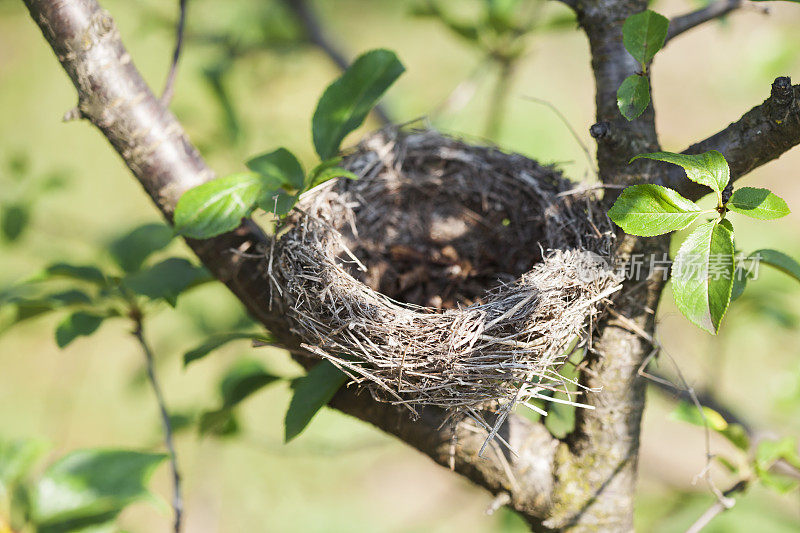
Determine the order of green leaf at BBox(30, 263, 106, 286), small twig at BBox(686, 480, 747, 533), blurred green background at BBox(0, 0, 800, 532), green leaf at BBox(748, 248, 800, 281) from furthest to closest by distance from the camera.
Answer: blurred green background at BBox(0, 0, 800, 532)
green leaf at BBox(30, 263, 106, 286)
small twig at BBox(686, 480, 747, 533)
green leaf at BBox(748, 248, 800, 281)

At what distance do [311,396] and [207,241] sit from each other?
1.00 ft

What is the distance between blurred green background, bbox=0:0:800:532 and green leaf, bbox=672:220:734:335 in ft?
3.08

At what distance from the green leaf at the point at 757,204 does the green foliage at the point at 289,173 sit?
1.61ft

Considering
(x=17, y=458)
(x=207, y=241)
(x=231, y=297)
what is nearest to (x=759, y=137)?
(x=207, y=241)

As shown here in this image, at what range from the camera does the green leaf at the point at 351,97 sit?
1002 millimetres

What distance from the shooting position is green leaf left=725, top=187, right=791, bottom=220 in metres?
0.66

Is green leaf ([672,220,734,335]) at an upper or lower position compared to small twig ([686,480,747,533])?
upper

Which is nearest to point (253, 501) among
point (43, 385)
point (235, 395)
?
point (43, 385)

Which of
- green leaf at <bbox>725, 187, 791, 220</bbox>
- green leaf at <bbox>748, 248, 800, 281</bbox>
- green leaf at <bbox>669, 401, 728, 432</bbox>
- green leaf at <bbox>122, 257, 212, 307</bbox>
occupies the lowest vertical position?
green leaf at <bbox>669, 401, 728, 432</bbox>

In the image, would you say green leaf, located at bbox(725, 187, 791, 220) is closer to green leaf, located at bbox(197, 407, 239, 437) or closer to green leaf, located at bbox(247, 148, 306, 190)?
green leaf, located at bbox(247, 148, 306, 190)

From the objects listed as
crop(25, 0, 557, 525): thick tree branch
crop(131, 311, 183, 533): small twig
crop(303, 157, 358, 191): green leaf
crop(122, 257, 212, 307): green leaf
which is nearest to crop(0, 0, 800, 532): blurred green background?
crop(131, 311, 183, 533): small twig

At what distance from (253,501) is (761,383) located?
2.53 metres

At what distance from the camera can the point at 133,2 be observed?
217 centimetres

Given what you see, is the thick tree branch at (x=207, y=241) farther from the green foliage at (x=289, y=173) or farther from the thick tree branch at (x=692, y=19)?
the thick tree branch at (x=692, y=19)
